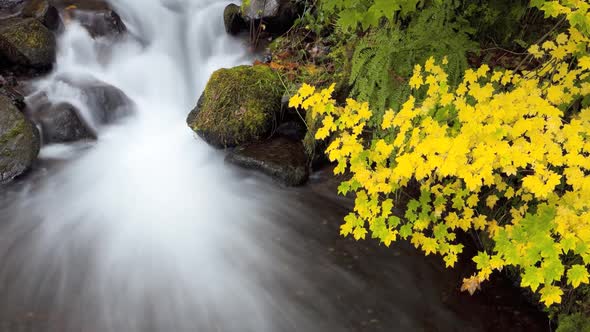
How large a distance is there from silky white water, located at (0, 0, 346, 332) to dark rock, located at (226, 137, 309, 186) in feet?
0.71

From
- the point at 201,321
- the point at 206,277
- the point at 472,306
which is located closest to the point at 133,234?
the point at 206,277

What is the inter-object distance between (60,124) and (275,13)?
405cm

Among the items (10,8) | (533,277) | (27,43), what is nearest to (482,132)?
(533,277)

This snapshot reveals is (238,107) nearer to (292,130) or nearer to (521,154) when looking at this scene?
(292,130)

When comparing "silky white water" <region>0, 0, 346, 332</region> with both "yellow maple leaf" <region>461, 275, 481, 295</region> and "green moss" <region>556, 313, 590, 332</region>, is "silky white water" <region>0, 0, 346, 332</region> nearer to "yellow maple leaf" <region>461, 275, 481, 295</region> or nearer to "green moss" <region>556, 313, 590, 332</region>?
"yellow maple leaf" <region>461, 275, 481, 295</region>

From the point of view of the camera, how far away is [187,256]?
464 centimetres

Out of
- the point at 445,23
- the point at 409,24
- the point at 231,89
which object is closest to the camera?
the point at 445,23

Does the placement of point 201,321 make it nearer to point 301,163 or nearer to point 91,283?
point 91,283

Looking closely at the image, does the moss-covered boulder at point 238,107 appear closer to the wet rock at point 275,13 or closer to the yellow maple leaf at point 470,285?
the wet rock at point 275,13

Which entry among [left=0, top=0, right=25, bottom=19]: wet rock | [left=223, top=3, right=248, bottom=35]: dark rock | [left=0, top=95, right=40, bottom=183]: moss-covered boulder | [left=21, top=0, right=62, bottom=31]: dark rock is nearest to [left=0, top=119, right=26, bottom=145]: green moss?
[left=0, top=95, right=40, bottom=183]: moss-covered boulder

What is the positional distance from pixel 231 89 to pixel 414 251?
11.0 feet

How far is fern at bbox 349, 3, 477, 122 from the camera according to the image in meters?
3.89

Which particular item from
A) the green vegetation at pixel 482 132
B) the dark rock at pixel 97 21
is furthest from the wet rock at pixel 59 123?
the green vegetation at pixel 482 132

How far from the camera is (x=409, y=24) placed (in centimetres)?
434
